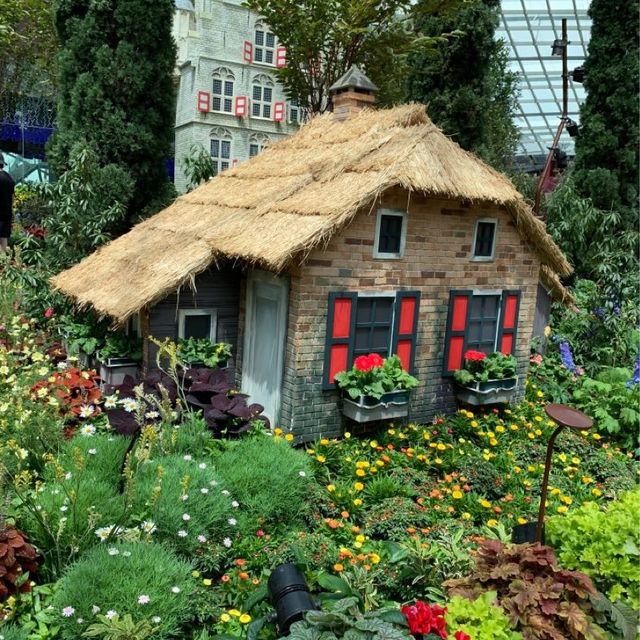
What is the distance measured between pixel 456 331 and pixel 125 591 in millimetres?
5370

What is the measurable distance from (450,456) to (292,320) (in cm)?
240

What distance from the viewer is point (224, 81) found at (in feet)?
88.7

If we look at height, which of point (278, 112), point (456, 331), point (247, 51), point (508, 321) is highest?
point (247, 51)

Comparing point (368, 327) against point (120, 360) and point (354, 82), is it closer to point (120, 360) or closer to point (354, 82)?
point (120, 360)

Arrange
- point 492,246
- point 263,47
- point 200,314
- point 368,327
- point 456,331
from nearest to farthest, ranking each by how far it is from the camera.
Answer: point 368,327
point 200,314
point 456,331
point 492,246
point 263,47

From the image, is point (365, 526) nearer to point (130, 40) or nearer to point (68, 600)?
point (68, 600)

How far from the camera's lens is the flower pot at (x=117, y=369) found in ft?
24.4

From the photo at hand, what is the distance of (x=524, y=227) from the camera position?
26.5 feet

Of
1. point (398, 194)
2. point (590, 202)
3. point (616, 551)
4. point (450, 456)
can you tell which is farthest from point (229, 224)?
point (590, 202)

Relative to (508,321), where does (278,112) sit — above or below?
above

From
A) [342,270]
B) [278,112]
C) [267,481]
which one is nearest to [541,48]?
[278,112]

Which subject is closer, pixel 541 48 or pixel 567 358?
pixel 567 358

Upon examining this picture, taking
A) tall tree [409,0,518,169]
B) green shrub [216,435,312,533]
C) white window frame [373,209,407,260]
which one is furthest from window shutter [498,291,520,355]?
tall tree [409,0,518,169]

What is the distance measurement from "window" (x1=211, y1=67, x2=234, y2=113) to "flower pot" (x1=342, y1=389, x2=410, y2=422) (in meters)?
23.2
